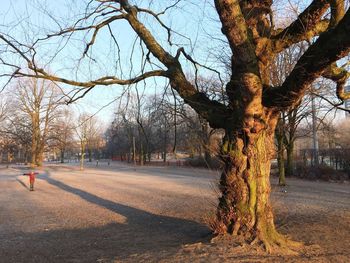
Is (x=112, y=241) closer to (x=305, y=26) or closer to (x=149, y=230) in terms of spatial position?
(x=149, y=230)

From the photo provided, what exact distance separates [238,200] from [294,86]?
2.35 metres

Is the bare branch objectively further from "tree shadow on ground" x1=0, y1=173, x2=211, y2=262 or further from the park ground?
"tree shadow on ground" x1=0, y1=173, x2=211, y2=262

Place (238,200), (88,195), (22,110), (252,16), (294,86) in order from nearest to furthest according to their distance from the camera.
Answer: (294,86)
(238,200)
(252,16)
(88,195)
(22,110)

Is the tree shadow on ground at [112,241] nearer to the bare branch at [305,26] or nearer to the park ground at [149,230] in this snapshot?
the park ground at [149,230]

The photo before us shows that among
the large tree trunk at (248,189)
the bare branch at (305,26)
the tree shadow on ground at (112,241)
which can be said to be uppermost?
the bare branch at (305,26)

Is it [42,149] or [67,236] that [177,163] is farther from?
[67,236]

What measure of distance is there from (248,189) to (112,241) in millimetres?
3354

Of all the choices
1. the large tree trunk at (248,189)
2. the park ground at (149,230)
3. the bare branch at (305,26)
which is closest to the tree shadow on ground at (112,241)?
the park ground at (149,230)

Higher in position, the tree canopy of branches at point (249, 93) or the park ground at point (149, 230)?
the tree canopy of branches at point (249, 93)

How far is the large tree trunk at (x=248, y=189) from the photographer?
7.52 metres

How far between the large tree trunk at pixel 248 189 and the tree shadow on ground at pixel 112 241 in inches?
34.8

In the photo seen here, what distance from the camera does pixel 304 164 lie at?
30422 millimetres

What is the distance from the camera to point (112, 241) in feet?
29.2

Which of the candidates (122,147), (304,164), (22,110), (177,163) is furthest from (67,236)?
(122,147)
